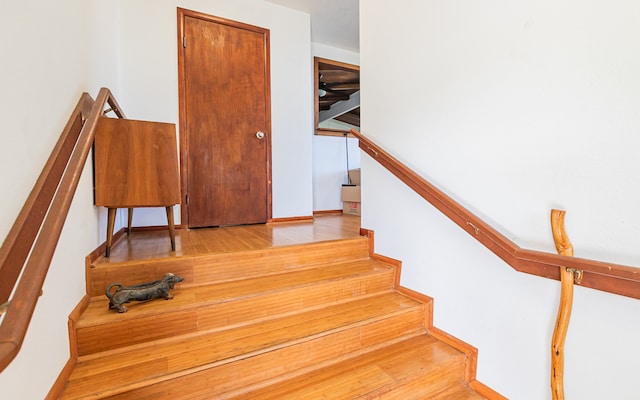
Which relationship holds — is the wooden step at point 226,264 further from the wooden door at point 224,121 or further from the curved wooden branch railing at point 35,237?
the wooden door at point 224,121

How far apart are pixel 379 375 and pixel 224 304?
0.82 m

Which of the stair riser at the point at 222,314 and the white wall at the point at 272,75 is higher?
the white wall at the point at 272,75

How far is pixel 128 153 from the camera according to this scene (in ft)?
5.81

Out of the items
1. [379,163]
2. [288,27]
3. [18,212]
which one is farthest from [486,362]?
[288,27]

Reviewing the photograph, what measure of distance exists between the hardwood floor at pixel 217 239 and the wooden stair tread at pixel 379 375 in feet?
2.91

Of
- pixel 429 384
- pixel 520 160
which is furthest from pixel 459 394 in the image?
pixel 520 160

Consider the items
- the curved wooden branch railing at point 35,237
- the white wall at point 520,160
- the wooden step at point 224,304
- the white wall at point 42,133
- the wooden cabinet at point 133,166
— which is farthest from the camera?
the wooden cabinet at point 133,166

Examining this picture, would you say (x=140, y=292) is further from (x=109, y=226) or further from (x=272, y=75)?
(x=272, y=75)

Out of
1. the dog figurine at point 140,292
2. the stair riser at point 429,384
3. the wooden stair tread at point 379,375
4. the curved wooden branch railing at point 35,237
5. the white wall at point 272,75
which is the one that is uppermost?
the white wall at point 272,75

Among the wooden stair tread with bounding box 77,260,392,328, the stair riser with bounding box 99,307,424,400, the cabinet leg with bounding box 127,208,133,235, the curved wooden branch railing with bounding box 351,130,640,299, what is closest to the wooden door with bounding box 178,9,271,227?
the cabinet leg with bounding box 127,208,133,235

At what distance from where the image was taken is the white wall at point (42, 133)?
30.6 inches

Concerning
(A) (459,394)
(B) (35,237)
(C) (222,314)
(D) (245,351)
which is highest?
(B) (35,237)

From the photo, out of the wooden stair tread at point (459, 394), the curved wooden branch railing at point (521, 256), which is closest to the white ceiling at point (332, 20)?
the curved wooden branch railing at point (521, 256)

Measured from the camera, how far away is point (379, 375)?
53.7 inches
